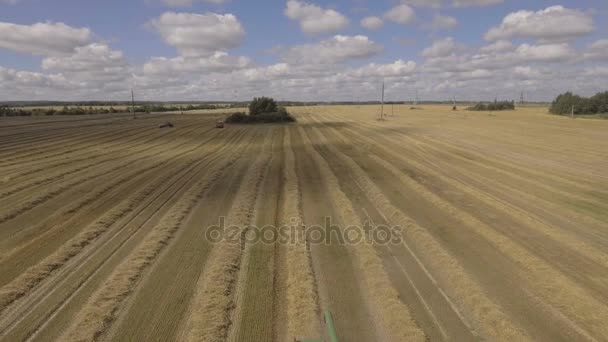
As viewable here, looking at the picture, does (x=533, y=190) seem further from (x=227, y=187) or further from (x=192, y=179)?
(x=192, y=179)

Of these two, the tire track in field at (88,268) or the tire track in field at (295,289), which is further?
the tire track in field at (88,268)

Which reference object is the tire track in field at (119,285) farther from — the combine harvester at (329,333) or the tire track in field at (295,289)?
the combine harvester at (329,333)

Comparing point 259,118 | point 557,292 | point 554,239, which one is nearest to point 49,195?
point 557,292

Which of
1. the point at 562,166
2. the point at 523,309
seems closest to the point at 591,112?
the point at 562,166

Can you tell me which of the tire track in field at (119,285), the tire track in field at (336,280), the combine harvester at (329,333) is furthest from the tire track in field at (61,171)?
the combine harvester at (329,333)

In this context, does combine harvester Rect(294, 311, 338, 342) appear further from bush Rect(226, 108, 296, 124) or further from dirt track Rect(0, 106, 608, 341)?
bush Rect(226, 108, 296, 124)

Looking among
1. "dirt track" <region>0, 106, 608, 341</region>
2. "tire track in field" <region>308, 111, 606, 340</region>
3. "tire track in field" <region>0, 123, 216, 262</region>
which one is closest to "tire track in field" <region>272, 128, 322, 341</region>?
"dirt track" <region>0, 106, 608, 341</region>
